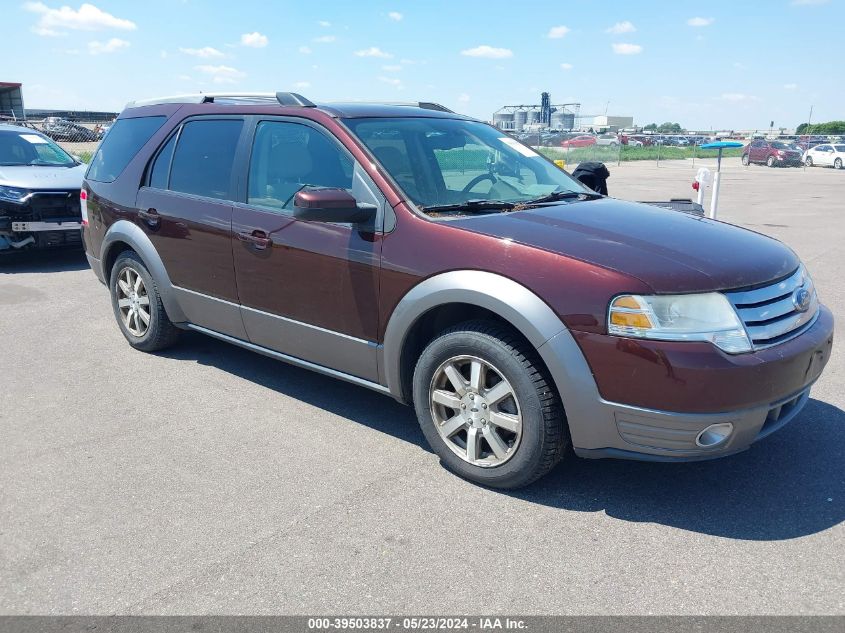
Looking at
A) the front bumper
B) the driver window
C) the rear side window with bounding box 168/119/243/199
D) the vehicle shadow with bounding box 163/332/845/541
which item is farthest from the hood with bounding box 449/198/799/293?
the rear side window with bounding box 168/119/243/199

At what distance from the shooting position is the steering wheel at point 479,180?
406 cm

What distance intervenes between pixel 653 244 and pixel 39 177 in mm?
8435

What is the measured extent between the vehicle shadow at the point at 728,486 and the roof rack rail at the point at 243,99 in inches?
76.2

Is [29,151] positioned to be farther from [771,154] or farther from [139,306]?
[771,154]

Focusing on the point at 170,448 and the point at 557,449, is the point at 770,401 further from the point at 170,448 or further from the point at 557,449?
the point at 170,448

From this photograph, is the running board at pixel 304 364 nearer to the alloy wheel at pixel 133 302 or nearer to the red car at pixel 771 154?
the alloy wheel at pixel 133 302

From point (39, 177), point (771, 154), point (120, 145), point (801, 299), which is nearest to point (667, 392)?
point (801, 299)

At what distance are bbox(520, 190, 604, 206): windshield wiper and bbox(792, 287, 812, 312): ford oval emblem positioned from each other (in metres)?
1.34

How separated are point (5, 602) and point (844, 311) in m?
6.80

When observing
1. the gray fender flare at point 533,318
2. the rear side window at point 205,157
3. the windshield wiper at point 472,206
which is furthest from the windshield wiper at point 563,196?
the rear side window at point 205,157

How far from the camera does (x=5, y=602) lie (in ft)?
8.75

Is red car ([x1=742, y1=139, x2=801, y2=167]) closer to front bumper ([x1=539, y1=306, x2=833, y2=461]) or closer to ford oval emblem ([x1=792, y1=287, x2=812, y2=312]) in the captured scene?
ford oval emblem ([x1=792, y1=287, x2=812, y2=312])

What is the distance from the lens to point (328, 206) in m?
3.53

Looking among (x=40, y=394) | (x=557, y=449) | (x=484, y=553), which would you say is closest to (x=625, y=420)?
(x=557, y=449)
